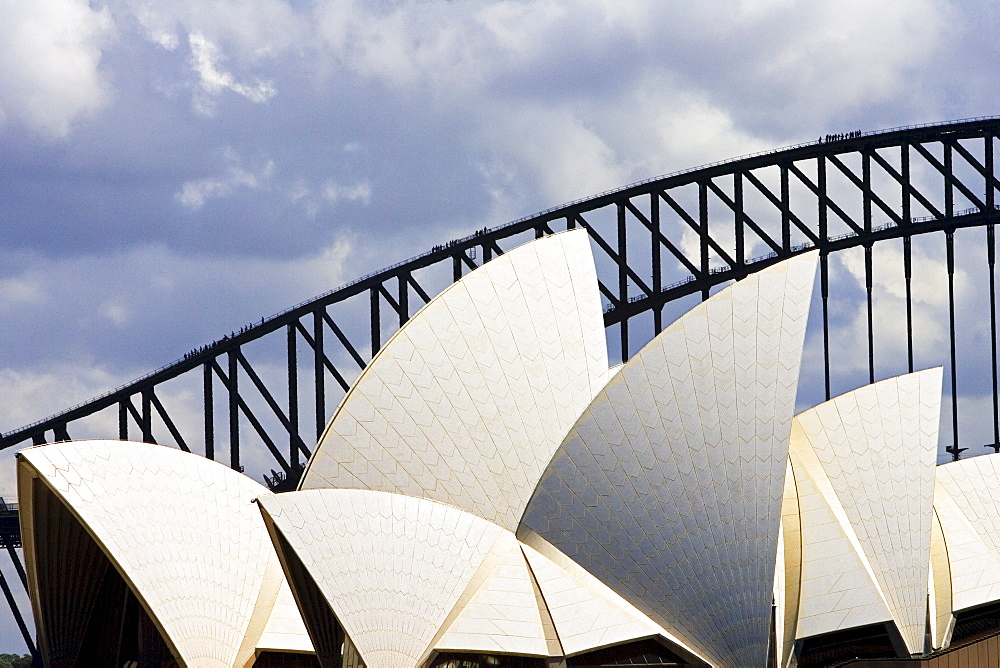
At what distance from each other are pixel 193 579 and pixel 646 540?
10.9m

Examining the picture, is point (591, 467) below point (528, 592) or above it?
above

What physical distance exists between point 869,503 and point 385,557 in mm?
13671

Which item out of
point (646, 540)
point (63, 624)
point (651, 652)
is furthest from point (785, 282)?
point (63, 624)

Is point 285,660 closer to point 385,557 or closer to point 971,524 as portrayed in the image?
point 385,557

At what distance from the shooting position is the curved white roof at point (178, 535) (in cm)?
Result: 3281

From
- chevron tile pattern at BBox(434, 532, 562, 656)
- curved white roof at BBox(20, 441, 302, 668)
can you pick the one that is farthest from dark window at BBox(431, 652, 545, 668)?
curved white roof at BBox(20, 441, 302, 668)

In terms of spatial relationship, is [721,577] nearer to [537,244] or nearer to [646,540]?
[646,540]

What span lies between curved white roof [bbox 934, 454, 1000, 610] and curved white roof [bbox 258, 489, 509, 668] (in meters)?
15.1

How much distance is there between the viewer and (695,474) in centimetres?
3531

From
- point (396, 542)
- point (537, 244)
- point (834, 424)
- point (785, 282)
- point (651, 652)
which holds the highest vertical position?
point (537, 244)

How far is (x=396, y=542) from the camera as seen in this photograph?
32.4 m

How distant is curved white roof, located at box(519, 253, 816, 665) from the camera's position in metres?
34.2

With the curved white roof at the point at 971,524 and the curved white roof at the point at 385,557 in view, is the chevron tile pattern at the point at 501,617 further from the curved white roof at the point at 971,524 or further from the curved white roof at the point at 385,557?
the curved white roof at the point at 971,524

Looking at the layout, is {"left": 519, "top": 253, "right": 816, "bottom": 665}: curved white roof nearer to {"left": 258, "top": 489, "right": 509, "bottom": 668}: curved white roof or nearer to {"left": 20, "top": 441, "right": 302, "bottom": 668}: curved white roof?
{"left": 258, "top": 489, "right": 509, "bottom": 668}: curved white roof
